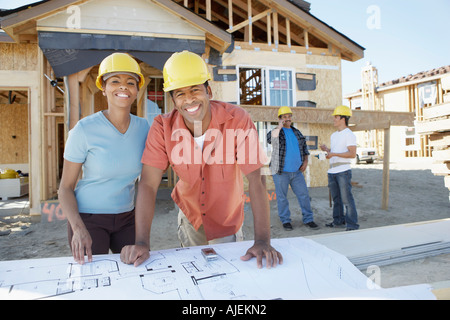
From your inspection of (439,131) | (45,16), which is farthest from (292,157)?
(45,16)

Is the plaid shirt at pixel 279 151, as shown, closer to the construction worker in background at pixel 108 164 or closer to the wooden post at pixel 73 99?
the construction worker in background at pixel 108 164

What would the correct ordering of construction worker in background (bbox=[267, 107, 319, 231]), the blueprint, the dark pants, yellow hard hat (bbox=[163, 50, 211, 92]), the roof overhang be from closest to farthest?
the blueprint < yellow hard hat (bbox=[163, 50, 211, 92]) < the dark pants < the roof overhang < construction worker in background (bbox=[267, 107, 319, 231])

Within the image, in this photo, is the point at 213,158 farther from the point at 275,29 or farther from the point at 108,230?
the point at 275,29

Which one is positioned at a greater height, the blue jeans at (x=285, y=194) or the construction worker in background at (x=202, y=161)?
the construction worker in background at (x=202, y=161)

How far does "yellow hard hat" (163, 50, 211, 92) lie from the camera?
1.82 meters

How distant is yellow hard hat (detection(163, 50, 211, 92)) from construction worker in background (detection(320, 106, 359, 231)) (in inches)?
164

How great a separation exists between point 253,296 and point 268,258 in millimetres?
364

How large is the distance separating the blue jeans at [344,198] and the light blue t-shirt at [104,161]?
4.25 metres

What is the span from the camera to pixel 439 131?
425 cm

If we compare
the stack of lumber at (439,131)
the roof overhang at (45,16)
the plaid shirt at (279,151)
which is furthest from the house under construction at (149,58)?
the stack of lumber at (439,131)

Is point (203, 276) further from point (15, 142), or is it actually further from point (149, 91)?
point (15, 142)

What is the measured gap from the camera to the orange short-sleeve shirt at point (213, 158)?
1976mm

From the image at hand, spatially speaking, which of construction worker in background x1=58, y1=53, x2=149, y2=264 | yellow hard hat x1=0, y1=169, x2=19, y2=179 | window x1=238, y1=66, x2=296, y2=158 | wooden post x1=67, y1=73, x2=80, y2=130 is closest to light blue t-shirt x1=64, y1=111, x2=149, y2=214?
construction worker in background x1=58, y1=53, x2=149, y2=264

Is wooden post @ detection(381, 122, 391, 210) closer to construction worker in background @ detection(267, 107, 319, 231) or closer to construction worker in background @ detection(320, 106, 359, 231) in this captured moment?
construction worker in background @ detection(320, 106, 359, 231)
